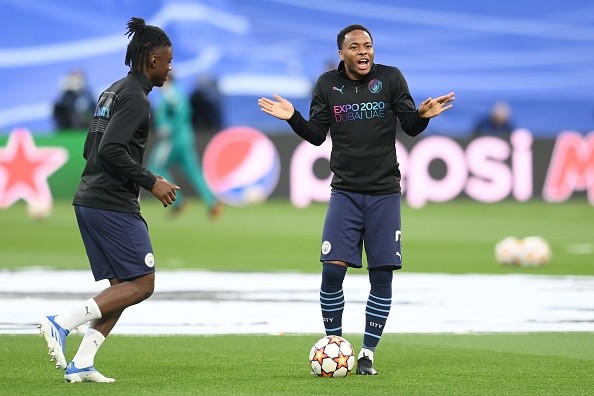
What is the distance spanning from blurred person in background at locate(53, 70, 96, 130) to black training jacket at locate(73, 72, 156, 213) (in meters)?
24.4

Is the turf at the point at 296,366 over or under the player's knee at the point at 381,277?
under

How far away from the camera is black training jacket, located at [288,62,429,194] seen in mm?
9938

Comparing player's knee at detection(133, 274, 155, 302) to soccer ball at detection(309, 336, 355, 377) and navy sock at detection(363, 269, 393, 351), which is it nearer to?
soccer ball at detection(309, 336, 355, 377)

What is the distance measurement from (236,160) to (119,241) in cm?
2308

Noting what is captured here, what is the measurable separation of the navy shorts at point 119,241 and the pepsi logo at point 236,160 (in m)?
22.7

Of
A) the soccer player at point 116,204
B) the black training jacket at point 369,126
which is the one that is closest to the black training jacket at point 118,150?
the soccer player at point 116,204

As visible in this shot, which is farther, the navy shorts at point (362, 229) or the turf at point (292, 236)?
the turf at point (292, 236)

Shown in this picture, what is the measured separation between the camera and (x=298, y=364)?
33.4 ft

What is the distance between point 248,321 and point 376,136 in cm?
330

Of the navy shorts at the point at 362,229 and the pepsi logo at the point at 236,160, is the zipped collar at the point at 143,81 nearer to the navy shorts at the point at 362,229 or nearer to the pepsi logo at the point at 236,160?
the navy shorts at the point at 362,229

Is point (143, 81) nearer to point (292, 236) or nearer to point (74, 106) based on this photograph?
point (292, 236)

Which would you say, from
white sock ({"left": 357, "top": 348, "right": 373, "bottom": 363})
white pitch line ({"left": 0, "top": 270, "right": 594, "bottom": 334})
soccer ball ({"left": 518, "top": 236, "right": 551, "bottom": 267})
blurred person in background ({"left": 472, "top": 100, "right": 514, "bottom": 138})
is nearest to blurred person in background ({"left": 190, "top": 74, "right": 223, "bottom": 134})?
blurred person in background ({"left": 472, "top": 100, "right": 514, "bottom": 138})

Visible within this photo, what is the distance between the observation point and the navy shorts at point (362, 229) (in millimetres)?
9859

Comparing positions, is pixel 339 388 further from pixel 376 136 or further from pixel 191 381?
pixel 376 136
